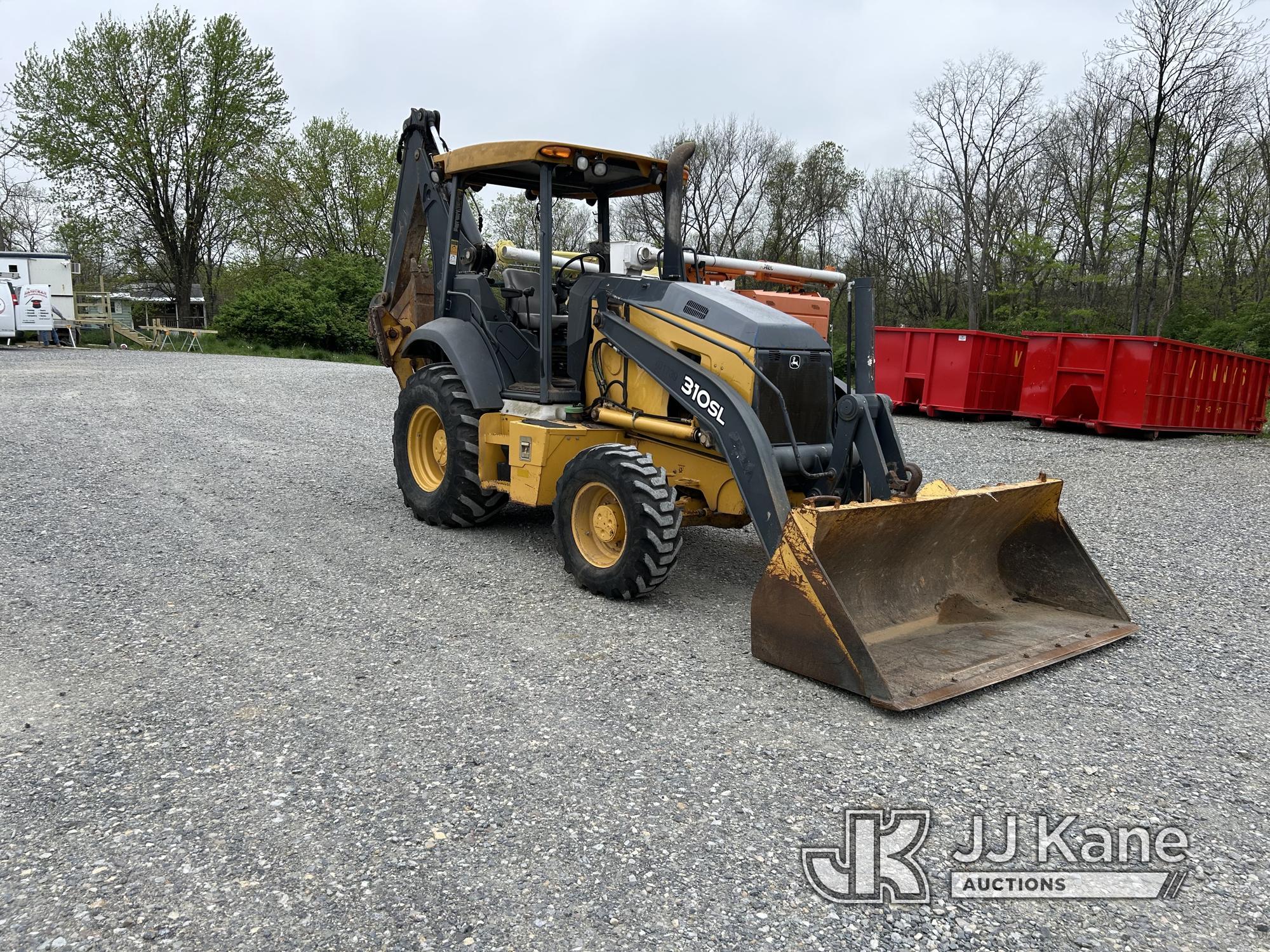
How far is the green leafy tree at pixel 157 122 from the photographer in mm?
31562

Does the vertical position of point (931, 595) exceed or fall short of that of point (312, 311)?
it falls short

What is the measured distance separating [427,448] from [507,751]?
4.21 m

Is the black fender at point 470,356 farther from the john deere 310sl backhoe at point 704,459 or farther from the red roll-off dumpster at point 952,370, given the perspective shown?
the red roll-off dumpster at point 952,370

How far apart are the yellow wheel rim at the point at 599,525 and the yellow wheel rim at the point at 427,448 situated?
193 centimetres

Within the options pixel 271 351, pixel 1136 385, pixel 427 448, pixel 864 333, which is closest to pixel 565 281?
pixel 427 448

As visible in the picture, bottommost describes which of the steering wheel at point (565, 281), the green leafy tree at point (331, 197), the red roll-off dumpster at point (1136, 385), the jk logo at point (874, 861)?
the jk logo at point (874, 861)

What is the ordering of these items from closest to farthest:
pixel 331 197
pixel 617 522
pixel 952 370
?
pixel 617 522, pixel 952 370, pixel 331 197

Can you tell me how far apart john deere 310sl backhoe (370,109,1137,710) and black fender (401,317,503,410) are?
0.05ft

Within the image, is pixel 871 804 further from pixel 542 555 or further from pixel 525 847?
pixel 542 555

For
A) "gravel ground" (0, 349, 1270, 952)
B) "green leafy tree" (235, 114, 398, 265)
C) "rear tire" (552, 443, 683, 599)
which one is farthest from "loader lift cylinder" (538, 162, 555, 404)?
"green leafy tree" (235, 114, 398, 265)

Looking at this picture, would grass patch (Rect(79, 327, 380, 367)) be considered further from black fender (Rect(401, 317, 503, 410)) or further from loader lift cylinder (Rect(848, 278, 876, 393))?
loader lift cylinder (Rect(848, 278, 876, 393))

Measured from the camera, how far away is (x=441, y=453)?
730cm

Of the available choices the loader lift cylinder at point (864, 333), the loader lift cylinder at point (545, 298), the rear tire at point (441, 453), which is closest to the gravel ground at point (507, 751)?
→ the rear tire at point (441, 453)

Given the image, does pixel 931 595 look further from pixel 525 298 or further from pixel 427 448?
pixel 427 448
